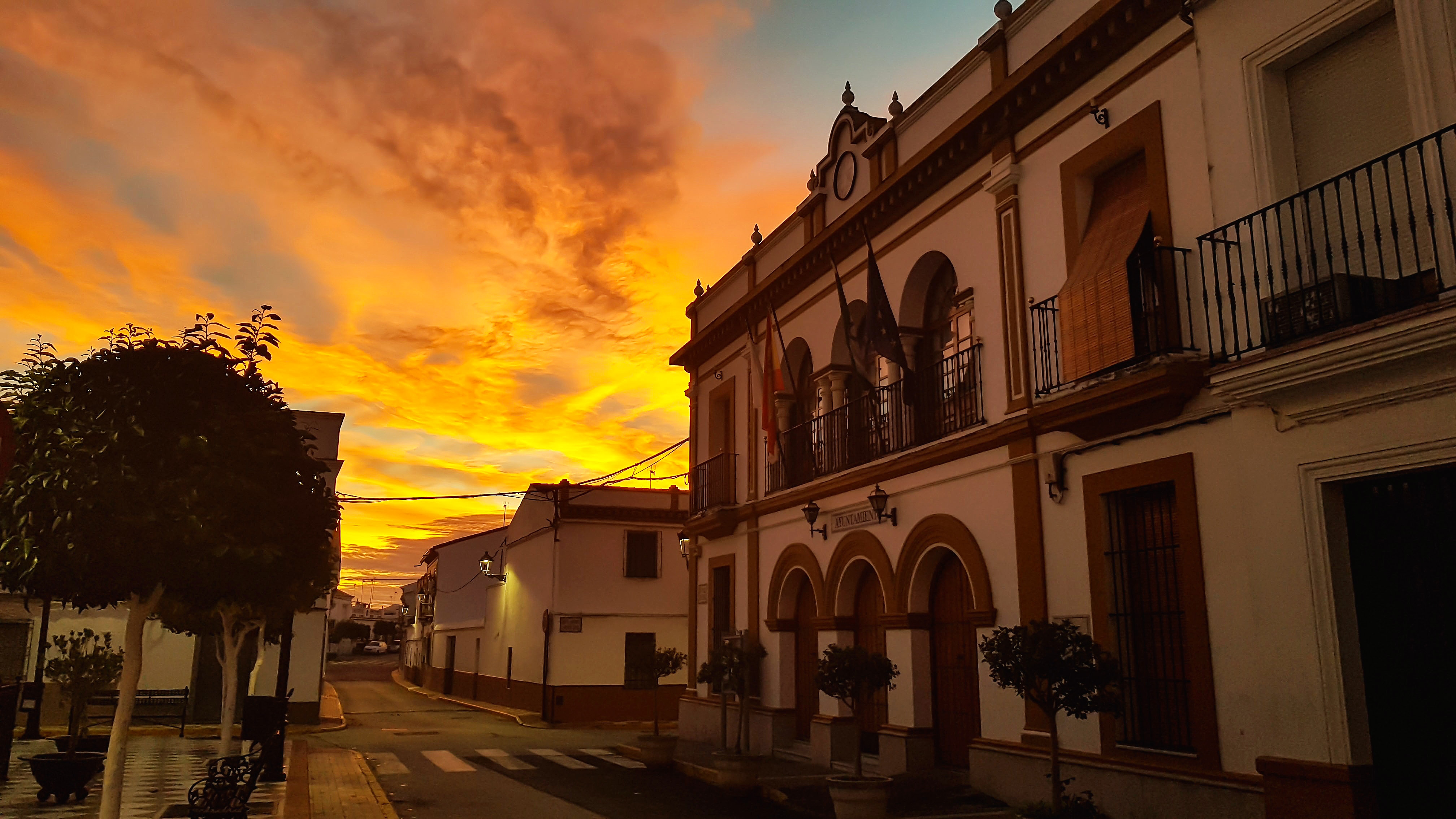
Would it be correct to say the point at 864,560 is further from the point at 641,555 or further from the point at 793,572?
the point at 641,555

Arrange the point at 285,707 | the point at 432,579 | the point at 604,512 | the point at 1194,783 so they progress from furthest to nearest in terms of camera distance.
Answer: the point at 432,579
the point at 604,512
the point at 285,707
the point at 1194,783

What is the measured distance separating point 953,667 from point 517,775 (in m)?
6.93

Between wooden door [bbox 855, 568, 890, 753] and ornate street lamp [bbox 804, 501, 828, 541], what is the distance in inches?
38.9

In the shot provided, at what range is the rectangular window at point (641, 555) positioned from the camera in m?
30.0

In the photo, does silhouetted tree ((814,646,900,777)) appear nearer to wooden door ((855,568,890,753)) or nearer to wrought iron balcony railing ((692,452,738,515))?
wooden door ((855,568,890,753))

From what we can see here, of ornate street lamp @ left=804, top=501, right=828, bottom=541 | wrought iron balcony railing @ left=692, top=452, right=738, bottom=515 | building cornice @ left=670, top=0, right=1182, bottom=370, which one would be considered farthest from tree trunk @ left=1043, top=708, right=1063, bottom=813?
wrought iron balcony railing @ left=692, top=452, right=738, bottom=515

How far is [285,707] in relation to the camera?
14.2 metres

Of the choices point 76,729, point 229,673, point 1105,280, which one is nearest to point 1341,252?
point 1105,280

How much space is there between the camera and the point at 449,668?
41375 millimetres

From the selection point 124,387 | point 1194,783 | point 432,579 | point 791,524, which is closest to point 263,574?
point 124,387

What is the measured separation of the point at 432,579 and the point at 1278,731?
4567 centimetres

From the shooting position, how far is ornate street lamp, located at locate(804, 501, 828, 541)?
647 inches

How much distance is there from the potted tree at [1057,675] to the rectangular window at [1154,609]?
49 centimetres

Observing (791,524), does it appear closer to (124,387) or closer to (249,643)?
(124,387)
